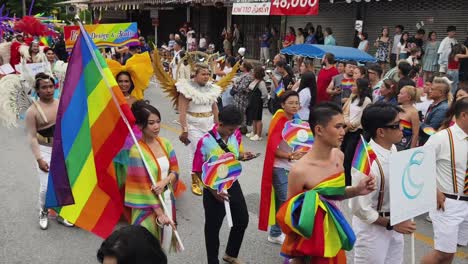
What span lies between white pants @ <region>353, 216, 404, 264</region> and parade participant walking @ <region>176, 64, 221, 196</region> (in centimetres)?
343

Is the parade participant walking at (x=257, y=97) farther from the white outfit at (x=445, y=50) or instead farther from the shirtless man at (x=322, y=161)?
the shirtless man at (x=322, y=161)

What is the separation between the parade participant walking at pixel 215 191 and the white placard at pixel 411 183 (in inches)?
58.3

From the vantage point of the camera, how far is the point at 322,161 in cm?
323

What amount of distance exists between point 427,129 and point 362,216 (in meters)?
3.18

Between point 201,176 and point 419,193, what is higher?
point 419,193

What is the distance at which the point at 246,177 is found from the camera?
292 inches

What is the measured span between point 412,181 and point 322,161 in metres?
0.61

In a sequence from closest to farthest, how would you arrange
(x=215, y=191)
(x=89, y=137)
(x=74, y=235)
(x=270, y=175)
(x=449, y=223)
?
(x=89, y=137) → (x=449, y=223) → (x=215, y=191) → (x=270, y=175) → (x=74, y=235)

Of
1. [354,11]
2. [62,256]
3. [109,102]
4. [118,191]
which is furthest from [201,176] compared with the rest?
[354,11]

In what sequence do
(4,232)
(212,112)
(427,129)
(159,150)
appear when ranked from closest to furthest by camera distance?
(159,150), (4,232), (427,129), (212,112)

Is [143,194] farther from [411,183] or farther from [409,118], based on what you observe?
[409,118]

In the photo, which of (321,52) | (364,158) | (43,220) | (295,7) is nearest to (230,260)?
(364,158)

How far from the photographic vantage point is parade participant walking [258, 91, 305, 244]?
15.1 ft

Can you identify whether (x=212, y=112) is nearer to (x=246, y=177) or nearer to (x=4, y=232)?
(x=246, y=177)
